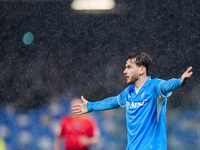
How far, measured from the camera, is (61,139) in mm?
4090

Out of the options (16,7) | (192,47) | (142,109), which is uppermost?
(16,7)

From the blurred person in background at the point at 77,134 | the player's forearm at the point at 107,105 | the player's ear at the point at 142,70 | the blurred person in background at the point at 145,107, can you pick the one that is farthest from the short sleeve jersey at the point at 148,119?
the blurred person in background at the point at 77,134

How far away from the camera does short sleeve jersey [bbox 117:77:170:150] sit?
263cm

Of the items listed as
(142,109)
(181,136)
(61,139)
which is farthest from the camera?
(181,136)

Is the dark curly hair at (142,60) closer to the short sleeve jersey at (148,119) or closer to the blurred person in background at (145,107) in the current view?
the blurred person in background at (145,107)

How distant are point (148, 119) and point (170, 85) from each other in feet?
1.20

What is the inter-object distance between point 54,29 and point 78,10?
1.43 ft

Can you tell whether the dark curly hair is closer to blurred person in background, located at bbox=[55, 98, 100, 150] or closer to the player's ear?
the player's ear

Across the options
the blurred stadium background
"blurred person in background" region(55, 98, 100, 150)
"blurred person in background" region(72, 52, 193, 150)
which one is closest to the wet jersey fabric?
"blurred person in background" region(72, 52, 193, 150)

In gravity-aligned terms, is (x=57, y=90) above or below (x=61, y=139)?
above

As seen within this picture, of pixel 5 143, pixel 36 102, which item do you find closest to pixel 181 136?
pixel 36 102

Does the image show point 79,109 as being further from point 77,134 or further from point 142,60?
point 77,134

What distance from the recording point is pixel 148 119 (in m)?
2.66

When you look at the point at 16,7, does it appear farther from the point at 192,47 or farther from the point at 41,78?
the point at 192,47
